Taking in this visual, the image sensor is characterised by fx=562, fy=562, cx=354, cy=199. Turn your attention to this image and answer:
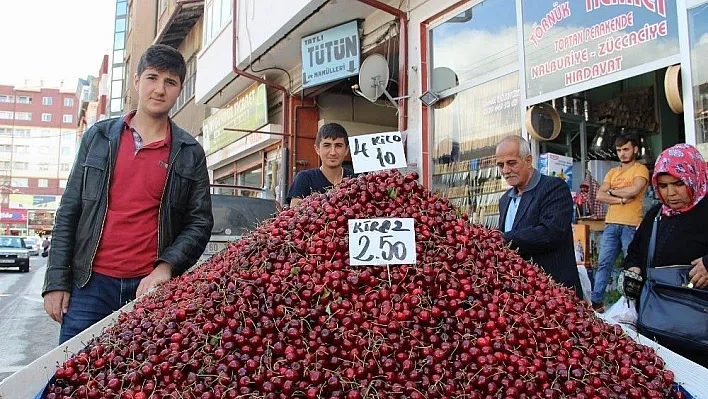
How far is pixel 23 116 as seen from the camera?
91.6 metres

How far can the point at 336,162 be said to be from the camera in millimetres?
3732

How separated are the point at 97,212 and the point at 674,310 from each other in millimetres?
2634

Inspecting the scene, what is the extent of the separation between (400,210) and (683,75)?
3301 millimetres

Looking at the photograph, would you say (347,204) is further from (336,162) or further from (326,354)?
(336,162)

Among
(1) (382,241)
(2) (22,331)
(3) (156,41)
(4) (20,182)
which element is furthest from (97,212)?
(4) (20,182)

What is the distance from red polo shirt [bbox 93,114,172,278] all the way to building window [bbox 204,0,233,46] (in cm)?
967

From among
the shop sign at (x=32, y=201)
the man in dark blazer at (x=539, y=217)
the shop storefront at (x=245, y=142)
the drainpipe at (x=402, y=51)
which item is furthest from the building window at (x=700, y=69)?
the shop sign at (x=32, y=201)

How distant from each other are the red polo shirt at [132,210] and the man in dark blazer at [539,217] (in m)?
1.80

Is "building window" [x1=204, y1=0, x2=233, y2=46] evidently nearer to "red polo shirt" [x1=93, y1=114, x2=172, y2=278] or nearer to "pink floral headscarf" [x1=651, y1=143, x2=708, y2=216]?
"red polo shirt" [x1=93, y1=114, x2=172, y2=278]

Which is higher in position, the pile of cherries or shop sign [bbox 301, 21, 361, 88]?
shop sign [bbox 301, 21, 361, 88]

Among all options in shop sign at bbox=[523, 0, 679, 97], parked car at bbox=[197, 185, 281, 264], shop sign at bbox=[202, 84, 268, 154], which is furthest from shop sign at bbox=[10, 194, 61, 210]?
shop sign at bbox=[523, 0, 679, 97]

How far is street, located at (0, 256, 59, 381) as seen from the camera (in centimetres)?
591

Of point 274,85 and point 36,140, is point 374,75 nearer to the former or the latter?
point 274,85

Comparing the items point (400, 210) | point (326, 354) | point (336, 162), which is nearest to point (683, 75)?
point (336, 162)
